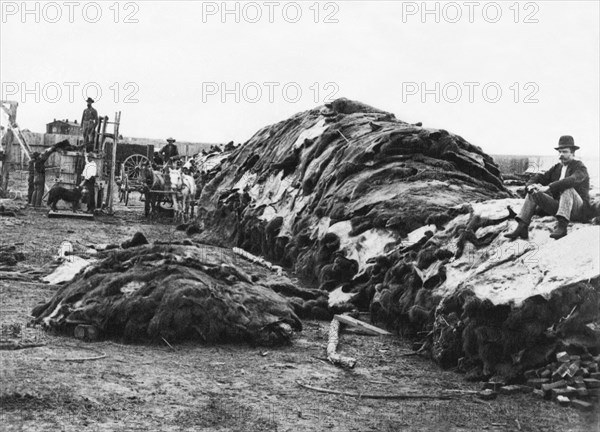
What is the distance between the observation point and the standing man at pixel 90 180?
75.7ft

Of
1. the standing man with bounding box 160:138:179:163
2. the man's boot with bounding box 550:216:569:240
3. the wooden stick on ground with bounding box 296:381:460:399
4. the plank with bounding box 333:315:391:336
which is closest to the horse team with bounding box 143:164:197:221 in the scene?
the standing man with bounding box 160:138:179:163

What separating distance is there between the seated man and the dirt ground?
6.58 feet

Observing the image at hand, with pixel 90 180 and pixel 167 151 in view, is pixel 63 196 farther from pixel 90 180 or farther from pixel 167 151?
pixel 167 151

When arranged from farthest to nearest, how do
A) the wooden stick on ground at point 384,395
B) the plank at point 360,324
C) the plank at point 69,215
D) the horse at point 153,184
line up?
the horse at point 153,184
the plank at point 69,215
the plank at point 360,324
the wooden stick on ground at point 384,395

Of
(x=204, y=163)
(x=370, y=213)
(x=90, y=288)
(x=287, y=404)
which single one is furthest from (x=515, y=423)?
(x=204, y=163)

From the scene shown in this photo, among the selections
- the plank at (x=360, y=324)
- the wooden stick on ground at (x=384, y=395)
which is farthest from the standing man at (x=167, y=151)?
the wooden stick on ground at (x=384, y=395)

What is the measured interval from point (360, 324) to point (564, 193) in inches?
111

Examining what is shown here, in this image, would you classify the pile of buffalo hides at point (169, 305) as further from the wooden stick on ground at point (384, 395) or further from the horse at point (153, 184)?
the horse at point (153, 184)

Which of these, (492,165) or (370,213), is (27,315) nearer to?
(370,213)

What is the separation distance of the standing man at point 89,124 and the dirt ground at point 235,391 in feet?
50.7

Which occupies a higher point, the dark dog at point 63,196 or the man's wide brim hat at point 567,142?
the man's wide brim hat at point 567,142

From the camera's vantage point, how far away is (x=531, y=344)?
7.77m

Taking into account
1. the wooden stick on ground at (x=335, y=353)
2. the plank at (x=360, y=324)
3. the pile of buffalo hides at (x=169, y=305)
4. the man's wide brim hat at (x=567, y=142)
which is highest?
the man's wide brim hat at (x=567, y=142)

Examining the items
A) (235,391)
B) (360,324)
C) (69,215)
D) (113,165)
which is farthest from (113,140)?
(235,391)
